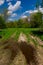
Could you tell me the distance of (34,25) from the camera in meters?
107

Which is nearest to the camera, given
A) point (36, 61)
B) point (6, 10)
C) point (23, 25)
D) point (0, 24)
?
point (36, 61)

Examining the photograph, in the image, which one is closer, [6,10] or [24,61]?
[24,61]

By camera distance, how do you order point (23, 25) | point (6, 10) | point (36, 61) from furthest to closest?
point (23, 25)
point (6, 10)
point (36, 61)

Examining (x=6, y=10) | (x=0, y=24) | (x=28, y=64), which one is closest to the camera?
(x=28, y=64)

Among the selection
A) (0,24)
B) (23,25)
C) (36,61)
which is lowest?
(23,25)

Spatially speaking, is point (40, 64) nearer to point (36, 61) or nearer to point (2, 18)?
point (36, 61)

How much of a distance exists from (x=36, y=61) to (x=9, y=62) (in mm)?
2451

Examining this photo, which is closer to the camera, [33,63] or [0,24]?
[33,63]

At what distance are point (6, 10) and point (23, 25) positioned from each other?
4209 centimetres

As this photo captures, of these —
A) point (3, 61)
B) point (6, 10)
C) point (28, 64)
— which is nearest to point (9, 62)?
point (3, 61)

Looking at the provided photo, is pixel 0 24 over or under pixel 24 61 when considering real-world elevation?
under

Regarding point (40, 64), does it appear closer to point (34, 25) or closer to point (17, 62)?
point (17, 62)

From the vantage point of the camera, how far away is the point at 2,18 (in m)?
78.2

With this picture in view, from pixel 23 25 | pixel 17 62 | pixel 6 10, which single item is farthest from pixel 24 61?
pixel 23 25
